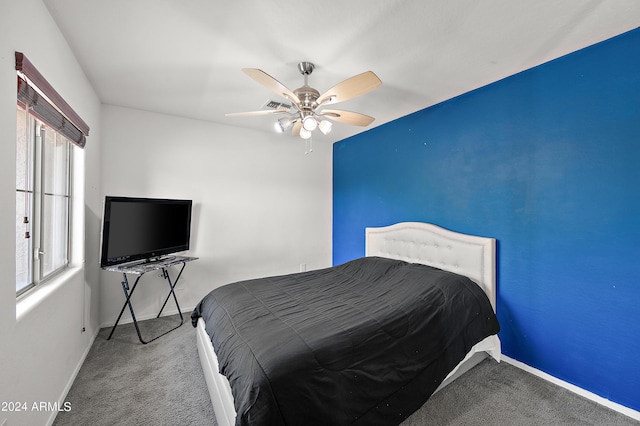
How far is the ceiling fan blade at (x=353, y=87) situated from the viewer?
175 cm

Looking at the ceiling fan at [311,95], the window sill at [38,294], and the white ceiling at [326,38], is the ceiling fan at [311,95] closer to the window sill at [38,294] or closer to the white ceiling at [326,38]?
the white ceiling at [326,38]

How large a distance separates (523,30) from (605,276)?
5.96 ft

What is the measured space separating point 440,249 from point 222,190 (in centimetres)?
292

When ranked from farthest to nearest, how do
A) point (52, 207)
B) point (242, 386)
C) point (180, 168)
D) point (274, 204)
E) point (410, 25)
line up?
point (274, 204) < point (180, 168) < point (52, 207) < point (410, 25) < point (242, 386)

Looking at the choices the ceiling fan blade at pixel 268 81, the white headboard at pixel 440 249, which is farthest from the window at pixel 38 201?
the white headboard at pixel 440 249

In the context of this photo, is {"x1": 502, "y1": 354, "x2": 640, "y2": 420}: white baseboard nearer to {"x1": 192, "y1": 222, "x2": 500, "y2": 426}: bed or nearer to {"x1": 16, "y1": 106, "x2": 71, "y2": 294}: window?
{"x1": 192, "y1": 222, "x2": 500, "y2": 426}: bed

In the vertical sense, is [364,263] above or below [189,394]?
above

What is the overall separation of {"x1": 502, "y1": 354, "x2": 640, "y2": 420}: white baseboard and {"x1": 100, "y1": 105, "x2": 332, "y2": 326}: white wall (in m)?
2.92

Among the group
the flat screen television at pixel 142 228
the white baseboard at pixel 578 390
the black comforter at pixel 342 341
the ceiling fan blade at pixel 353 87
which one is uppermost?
the ceiling fan blade at pixel 353 87

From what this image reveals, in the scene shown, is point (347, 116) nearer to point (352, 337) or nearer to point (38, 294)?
point (352, 337)

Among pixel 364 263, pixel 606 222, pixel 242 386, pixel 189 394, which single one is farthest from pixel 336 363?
pixel 606 222

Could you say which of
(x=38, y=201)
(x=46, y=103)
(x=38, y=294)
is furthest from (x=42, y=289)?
(x=46, y=103)

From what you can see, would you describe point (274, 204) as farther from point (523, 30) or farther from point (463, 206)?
point (523, 30)

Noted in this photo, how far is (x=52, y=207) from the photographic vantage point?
2.03 m
